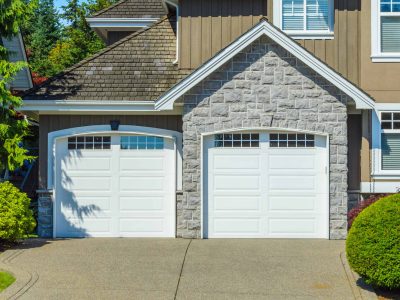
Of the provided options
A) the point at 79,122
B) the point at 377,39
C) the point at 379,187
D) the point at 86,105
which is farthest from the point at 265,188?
the point at 79,122

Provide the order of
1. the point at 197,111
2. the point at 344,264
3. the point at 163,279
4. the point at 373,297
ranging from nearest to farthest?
the point at 373,297 → the point at 163,279 → the point at 344,264 → the point at 197,111

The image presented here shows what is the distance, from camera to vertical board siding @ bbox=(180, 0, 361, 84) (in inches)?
651

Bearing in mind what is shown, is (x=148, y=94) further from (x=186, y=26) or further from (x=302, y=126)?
(x=302, y=126)

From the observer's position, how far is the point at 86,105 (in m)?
16.0

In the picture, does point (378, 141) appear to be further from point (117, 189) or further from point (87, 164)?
point (87, 164)

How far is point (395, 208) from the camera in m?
10.5

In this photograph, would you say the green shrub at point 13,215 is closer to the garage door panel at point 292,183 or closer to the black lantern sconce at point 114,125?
the black lantern sconce at point 114,125

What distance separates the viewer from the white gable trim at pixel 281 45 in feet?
50.1

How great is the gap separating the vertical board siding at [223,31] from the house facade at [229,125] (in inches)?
1.0

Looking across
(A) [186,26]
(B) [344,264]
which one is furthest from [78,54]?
(B) [344,264]

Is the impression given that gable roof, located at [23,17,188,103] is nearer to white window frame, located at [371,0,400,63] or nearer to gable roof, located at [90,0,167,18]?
gable roof, located at [90,0,167,18]

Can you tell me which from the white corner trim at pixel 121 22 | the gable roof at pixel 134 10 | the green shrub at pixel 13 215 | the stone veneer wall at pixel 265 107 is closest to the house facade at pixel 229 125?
the stone veneer wall at pixel 265 107

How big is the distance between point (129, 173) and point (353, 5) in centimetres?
690

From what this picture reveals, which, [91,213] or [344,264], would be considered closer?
[344,264]
